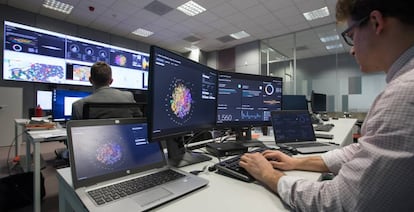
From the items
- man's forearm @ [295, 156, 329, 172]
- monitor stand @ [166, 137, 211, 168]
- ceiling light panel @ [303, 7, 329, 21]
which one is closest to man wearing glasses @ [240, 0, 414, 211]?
man's forearm @ [295, 156, 329, 172]

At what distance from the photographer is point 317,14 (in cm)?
509

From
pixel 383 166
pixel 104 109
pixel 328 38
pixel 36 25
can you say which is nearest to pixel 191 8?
pixel 36 25

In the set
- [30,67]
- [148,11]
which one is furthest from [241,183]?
[30,67]

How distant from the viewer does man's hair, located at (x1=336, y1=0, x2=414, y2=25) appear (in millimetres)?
495

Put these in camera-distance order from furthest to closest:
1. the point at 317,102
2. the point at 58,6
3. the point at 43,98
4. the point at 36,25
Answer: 1. the point at 36,25
2. the point at 58,6
3. the point at 43,98
4. the point at 317,102

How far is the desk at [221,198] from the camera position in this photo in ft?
1.73

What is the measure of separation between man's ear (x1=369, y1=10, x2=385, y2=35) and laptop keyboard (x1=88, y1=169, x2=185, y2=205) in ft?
2.36

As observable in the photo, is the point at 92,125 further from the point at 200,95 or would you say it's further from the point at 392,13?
the point at 392,13

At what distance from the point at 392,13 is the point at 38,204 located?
8.04ft

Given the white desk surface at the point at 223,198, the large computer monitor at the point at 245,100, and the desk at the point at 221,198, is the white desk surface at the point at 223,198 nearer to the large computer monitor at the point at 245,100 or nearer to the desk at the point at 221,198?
the desk at the point at 221,198

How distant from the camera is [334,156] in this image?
84 centimetres

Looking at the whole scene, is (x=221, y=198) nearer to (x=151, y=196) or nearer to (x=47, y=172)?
(x=151, y=196)

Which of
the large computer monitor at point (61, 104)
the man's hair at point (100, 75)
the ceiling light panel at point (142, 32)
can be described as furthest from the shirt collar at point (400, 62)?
the ceiling light panel at point (142, 32)

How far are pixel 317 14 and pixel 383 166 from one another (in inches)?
227
